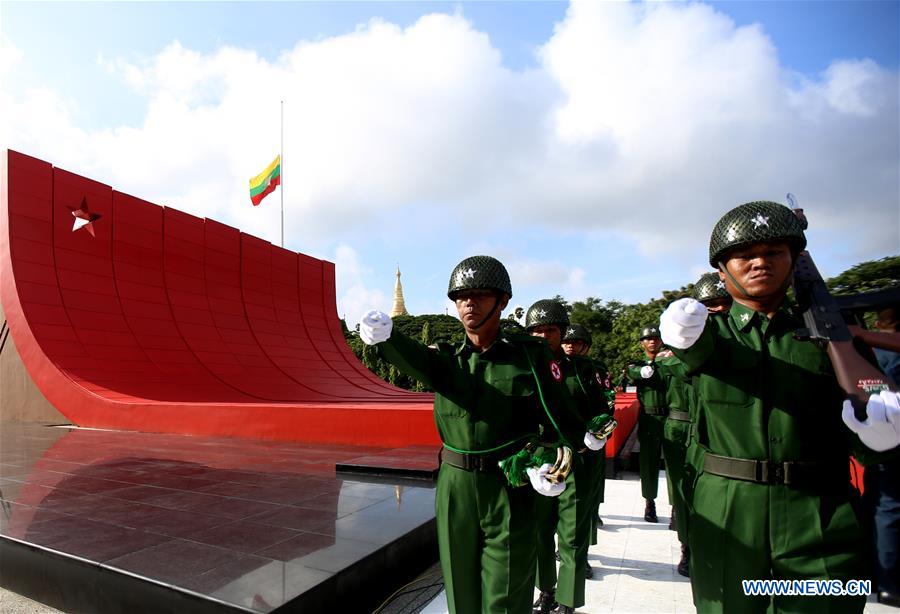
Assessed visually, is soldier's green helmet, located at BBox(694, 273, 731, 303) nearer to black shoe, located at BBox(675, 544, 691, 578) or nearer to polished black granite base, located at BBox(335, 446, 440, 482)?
black shoe, located at BBox(675, 544, 691, 578)

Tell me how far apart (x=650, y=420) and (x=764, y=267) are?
12.4 feet

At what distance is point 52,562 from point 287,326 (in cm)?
1581

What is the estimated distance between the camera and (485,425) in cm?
239

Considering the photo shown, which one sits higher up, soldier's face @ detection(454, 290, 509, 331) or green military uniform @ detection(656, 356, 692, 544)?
soldier's face @ detection(454, 290, 509, 331)

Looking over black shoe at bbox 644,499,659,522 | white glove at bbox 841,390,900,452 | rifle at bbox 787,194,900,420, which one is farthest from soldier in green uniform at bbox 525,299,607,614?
black shoe at bbox 644,499,659,522

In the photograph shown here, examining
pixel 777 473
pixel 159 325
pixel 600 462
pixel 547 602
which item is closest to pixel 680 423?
pixel 600 462

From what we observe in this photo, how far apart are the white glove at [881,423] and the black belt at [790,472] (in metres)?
0.28

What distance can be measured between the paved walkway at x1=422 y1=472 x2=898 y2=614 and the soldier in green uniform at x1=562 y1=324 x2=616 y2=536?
0.20m

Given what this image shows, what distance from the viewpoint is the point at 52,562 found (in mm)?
3482

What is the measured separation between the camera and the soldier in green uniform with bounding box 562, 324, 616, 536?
4020 mm

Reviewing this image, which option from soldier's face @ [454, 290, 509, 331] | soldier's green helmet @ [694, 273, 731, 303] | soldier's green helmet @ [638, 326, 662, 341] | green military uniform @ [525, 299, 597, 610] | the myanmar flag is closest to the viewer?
soldier's face @ [454, 290, 509, 331]

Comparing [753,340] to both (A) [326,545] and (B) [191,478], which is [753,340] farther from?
(B) [191,478]

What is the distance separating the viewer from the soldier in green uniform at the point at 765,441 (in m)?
1.80

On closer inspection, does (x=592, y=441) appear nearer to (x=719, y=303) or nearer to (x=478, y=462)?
(x=478, y=462)
